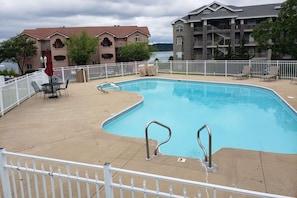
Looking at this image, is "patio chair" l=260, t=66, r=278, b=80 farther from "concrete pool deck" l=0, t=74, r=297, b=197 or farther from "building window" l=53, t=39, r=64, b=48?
"building window" l=53, t=39, r=64, b=48

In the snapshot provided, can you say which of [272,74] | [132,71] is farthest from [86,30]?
[272,74]

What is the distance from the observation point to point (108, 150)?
6.26 meters

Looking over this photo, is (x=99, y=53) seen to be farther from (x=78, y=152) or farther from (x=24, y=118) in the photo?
(x=78, y=152)

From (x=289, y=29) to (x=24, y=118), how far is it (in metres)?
19.5

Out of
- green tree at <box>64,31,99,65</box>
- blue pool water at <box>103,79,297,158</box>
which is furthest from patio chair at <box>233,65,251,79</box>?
green tree at <box>64,31,99,65</box>

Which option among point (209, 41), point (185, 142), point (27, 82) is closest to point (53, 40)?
point (209, 41)

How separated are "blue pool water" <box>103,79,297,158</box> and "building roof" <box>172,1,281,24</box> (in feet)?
82.3

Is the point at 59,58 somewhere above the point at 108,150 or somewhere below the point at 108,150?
above

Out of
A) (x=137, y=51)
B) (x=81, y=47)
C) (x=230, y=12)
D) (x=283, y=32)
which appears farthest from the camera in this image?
(x=137, y=51)

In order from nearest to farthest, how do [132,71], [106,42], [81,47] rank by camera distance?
[132,71], [81,47], [106,42]

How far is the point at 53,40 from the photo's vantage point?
4675 centimetres

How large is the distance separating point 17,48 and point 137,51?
2146 centimetres

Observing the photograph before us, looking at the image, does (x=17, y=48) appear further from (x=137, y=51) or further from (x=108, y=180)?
(x=108, y=180)

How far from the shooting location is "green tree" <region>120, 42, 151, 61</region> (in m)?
44.1
